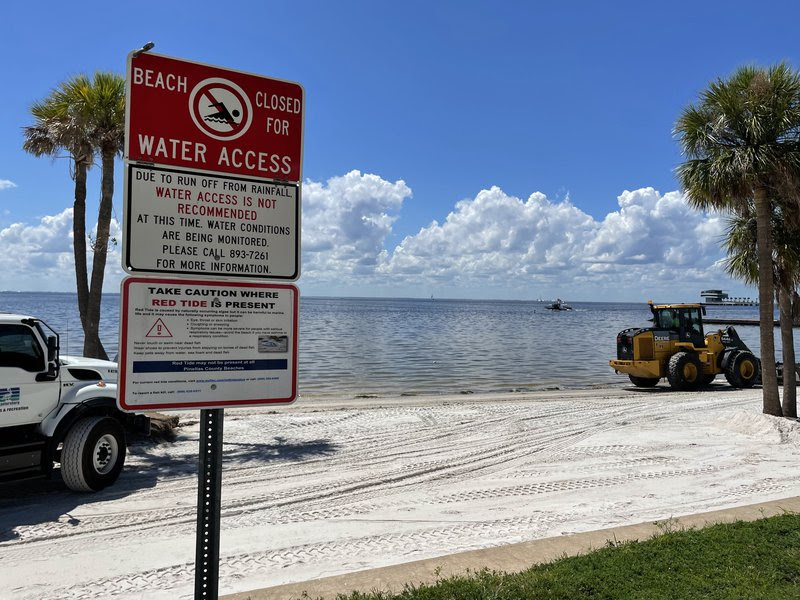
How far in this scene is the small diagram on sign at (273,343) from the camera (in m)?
2.81

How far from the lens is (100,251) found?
1331 centimetres

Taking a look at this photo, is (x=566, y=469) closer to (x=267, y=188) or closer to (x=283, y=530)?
(x=283, y=530)

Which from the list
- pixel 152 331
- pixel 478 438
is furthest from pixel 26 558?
pixel 478 438

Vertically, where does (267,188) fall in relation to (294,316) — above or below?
above

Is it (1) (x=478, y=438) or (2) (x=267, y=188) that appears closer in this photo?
(2) (x=267, y=188)

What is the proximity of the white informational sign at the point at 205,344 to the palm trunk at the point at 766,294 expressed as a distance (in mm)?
11651

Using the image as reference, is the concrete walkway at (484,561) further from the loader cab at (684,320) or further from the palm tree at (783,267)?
the loader cab at (684,320)

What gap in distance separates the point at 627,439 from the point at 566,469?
2673 mm

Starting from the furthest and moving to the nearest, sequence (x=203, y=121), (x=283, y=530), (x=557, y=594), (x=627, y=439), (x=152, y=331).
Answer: (x=627, y=439)
(x=283, y=530)
(x=557, y=594)
(x=203, y=121)
(x=152, y=331)

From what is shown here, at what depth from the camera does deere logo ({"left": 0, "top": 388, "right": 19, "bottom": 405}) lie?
23.0ft

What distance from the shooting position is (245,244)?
285cm

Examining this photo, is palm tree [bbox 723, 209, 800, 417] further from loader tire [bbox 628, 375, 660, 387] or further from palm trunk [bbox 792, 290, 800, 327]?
loader tire [bbox 628, 375, 660, 387]

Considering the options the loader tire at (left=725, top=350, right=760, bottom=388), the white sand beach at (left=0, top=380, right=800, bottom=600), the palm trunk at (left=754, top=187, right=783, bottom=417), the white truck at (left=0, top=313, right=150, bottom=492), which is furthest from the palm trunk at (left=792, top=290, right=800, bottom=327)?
the white truck at (left=0, top=313, right=150, bottom=492)

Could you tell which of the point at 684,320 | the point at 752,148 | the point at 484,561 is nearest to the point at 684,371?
the point at 684,320
